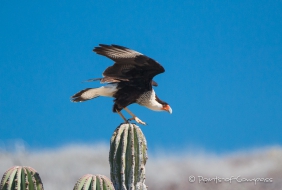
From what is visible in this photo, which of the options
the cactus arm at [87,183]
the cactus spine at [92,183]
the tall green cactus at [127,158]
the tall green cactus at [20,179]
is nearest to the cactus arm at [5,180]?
the tall green cactus at [20,179]

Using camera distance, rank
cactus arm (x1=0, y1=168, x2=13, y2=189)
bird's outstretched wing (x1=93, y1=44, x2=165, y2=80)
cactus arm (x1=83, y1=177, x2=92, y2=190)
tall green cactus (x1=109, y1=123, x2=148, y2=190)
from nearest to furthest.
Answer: cactus arm (x1=83, y1=177, x2=92, y2=190) → cactus arm (x1=0, y1=168, x2=13, y2=189) → tall green cactus (x1=109, y1=123, x2=148, y2=190) → bird's outstretched wing (x1=93, y1=44, x2=165, y2=80)

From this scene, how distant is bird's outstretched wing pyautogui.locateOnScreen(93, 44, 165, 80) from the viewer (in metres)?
11.1

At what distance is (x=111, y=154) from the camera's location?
8.67 meters

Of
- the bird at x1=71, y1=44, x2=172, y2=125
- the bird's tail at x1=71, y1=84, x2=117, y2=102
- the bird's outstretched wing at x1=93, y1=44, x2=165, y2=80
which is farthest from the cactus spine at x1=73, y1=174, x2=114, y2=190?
the bird's tail at x1=71, y1=84, x2=117, y2=102

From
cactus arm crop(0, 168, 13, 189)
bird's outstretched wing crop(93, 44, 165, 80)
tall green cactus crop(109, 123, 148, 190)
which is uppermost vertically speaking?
bird's outstretched wing crop(93, 44, 165, 80)

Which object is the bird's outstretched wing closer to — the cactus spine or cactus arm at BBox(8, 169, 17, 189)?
cactus arm at BBox(8, 169, 17, 189)

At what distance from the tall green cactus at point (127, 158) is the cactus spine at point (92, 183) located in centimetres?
135

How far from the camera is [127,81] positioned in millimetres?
11742

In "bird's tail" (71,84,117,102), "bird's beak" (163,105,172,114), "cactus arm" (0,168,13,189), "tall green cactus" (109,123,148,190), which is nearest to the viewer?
"cactus arm" (0,168,13,189)

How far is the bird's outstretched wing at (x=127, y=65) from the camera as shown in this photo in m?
11.1

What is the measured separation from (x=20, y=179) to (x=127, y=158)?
157cm

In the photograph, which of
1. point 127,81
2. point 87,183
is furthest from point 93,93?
point 87,183

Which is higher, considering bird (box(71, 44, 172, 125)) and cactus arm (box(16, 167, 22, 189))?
bird (box(71, 44, 172, 125))

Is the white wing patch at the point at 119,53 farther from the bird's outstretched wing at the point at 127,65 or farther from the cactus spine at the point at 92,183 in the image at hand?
the cactus spine at the point at 92,183
